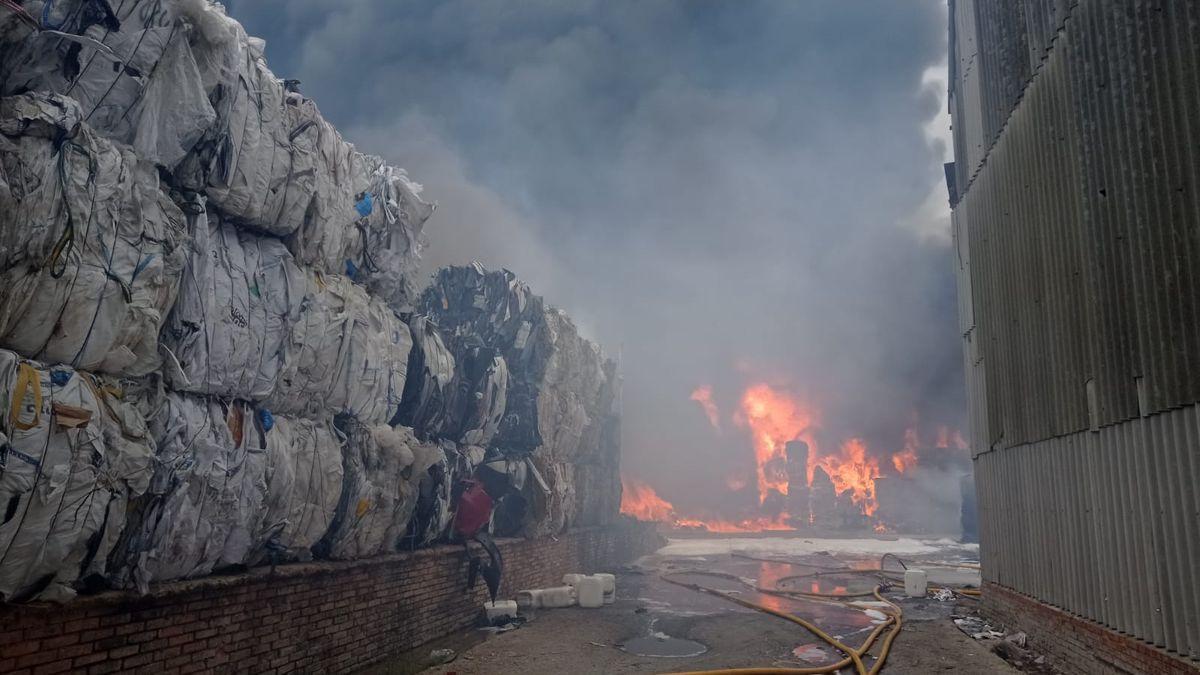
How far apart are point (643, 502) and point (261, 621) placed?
31374 mm

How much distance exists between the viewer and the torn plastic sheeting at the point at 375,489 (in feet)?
27.2

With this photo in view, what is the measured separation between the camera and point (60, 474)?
4.72m

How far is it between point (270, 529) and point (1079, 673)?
7.81 metres

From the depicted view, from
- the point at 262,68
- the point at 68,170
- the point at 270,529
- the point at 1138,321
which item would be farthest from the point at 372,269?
the point at 1138,321

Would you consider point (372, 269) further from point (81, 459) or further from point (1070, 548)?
point (1070, 548)

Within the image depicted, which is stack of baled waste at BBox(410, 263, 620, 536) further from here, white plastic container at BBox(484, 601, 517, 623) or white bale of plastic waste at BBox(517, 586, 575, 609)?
white plastic container at BBox(484, 601, 517, 623)

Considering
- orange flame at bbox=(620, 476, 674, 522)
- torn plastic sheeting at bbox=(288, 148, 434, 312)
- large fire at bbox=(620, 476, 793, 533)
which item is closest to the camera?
torn plastic sheeting at bbox=(288, 148, 434, 312)

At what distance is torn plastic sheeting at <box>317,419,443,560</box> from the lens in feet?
27.2

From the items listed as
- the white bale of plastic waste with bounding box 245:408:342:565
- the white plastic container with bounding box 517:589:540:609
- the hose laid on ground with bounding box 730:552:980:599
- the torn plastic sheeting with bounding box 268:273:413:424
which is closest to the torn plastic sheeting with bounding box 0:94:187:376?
the white bale of plastic waste with bounding box 245:408:342:565

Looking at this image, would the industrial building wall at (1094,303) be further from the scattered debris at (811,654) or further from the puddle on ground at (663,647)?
the puddle on ground at (663,647)

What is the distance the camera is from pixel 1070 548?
7.61m

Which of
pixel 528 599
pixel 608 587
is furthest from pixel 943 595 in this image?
pixel 528 599

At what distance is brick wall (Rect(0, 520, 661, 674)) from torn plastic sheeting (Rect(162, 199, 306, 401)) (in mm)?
1690

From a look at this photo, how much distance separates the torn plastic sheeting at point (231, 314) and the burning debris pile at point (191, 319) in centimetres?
2
